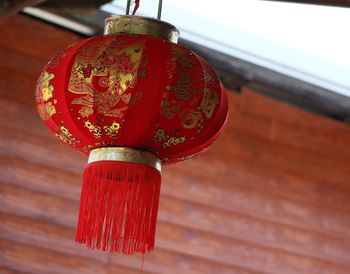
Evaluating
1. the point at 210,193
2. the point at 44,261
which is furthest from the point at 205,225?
the point at 44,261

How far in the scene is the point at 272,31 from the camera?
16.2 feet

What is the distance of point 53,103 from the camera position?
2539 millimetres

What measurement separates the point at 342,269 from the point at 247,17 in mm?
1574

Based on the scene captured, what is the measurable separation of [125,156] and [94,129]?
0.11m

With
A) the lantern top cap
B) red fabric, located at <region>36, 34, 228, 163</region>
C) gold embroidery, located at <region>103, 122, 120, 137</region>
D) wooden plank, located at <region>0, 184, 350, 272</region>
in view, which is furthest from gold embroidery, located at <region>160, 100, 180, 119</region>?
wooden plank, located at <region>0, 184, 350, 272</region>

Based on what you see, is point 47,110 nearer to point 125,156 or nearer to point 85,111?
point 85,111

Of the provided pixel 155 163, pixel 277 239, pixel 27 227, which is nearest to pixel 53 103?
pixel 155 163

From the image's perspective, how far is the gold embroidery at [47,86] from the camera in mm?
2549

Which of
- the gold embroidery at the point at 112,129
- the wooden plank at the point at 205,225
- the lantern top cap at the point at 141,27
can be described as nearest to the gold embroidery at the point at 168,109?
the gold embroidery at the point at 112,129

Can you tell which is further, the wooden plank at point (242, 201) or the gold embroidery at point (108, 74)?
the wooden plank at point (242, 201)

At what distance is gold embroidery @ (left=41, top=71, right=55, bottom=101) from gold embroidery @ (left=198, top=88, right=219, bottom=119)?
0.42m

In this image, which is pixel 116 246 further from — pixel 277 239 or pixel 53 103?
pixel 277 239

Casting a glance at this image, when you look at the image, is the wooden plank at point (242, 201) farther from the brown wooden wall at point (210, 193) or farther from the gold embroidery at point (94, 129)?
the gold embroidery at point (94, 129)

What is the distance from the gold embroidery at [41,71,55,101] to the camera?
2549 millimetres
